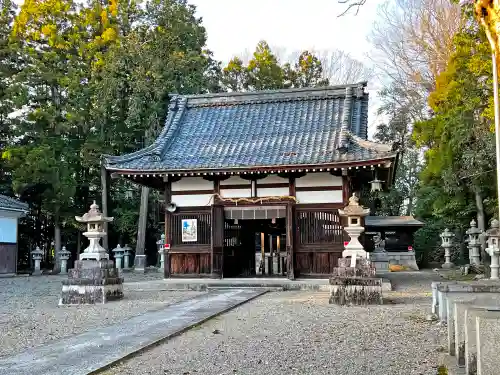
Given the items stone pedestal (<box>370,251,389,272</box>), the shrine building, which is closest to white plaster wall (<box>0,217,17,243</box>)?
the shrine building

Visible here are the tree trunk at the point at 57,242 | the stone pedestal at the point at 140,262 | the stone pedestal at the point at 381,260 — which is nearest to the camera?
the tree trunk at the point at 57,242

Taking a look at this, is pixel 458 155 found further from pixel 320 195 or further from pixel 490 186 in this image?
pixel 320 195

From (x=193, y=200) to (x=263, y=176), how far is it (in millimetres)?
2203

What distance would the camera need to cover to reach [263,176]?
15.6m

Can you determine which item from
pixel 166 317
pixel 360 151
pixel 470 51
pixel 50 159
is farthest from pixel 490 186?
pixel 50 159

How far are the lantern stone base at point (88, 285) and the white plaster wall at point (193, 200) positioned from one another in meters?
4.50

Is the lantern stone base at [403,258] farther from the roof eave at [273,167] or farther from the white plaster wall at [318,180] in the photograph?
the roof eave at [273,167]

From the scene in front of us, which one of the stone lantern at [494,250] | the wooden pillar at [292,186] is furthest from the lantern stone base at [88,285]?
the stone lantern at [494,250]

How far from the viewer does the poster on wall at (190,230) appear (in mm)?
15717

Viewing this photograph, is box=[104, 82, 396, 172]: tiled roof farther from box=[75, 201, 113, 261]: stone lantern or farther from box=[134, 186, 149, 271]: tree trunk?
box=[134, 186, 149, 271]: tree trunk

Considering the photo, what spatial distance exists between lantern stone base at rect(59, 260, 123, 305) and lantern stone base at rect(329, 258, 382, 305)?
4.72m

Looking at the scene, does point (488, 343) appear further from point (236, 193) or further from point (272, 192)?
point (236, 193)

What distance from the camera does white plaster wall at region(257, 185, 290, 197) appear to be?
15.5 metres

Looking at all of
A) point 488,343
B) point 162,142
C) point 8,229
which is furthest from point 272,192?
point 8,229
